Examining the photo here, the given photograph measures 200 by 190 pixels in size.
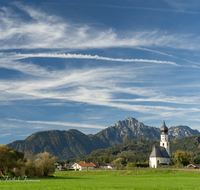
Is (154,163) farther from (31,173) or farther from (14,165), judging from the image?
(14,165)

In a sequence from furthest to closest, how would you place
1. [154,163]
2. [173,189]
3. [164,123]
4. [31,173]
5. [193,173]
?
[164,123]
[154,163]
[193,173]
[31,173]
[173,189]

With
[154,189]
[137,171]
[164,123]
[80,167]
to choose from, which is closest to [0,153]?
[154,189]

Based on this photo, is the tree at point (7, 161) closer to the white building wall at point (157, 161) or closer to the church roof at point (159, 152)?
the white building wall at point (157, 161)

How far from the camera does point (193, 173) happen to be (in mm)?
81188

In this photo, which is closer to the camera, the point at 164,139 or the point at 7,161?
the point at 7,161

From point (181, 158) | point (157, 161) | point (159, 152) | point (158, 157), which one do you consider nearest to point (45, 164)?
point (157, 161)

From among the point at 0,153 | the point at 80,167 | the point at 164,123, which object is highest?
the point at 164,123

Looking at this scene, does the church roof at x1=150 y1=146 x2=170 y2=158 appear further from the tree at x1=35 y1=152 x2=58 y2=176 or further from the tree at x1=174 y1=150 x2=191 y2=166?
the tree at x1=35 y1=152 x2=58 y2=176

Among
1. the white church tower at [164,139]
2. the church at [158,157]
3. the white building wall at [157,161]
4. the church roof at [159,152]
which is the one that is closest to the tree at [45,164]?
the church at [158,157]

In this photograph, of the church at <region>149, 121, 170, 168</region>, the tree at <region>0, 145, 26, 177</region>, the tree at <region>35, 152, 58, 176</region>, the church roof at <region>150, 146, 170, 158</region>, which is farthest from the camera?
the church roof at <region>150, 146, 170, 158</region>

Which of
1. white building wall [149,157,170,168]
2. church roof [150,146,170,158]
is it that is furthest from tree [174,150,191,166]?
church roof [150,146,170,158]

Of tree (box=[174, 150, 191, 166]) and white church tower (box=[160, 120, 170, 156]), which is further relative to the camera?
white church tower (box=[160, 120, 170, 156])

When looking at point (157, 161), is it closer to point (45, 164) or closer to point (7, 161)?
point (45, 164)

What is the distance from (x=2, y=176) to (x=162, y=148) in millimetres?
102786
